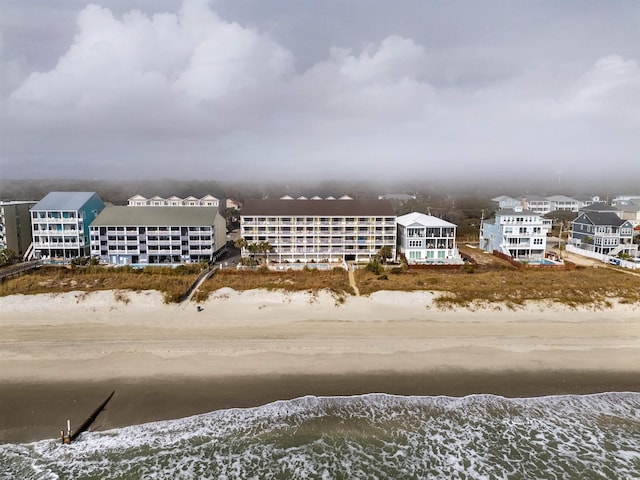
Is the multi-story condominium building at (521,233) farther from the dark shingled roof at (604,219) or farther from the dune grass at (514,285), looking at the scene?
the dune grass at (514,285)

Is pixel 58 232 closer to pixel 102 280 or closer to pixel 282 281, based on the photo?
pixel 102 280

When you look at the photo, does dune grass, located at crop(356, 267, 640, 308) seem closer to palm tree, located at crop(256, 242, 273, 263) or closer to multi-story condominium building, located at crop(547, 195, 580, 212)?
palm tree, located at crop(256, 242, 273, 263)

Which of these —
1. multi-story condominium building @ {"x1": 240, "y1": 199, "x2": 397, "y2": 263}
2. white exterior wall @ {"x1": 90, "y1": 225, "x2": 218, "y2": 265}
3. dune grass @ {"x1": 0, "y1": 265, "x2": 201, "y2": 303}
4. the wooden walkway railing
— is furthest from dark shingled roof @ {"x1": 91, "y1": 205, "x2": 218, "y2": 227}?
the wooden walkway railing

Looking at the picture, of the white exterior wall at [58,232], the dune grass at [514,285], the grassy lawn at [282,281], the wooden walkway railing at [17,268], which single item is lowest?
the dune grass at [514,285]

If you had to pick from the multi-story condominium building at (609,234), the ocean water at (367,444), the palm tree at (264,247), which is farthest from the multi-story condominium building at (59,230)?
the multi-story condominium building at (609,234)

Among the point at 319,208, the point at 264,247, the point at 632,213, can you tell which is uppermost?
the point at 319,208

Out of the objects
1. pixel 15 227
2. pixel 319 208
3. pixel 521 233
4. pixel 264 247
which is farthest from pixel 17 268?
pixel 521 233
